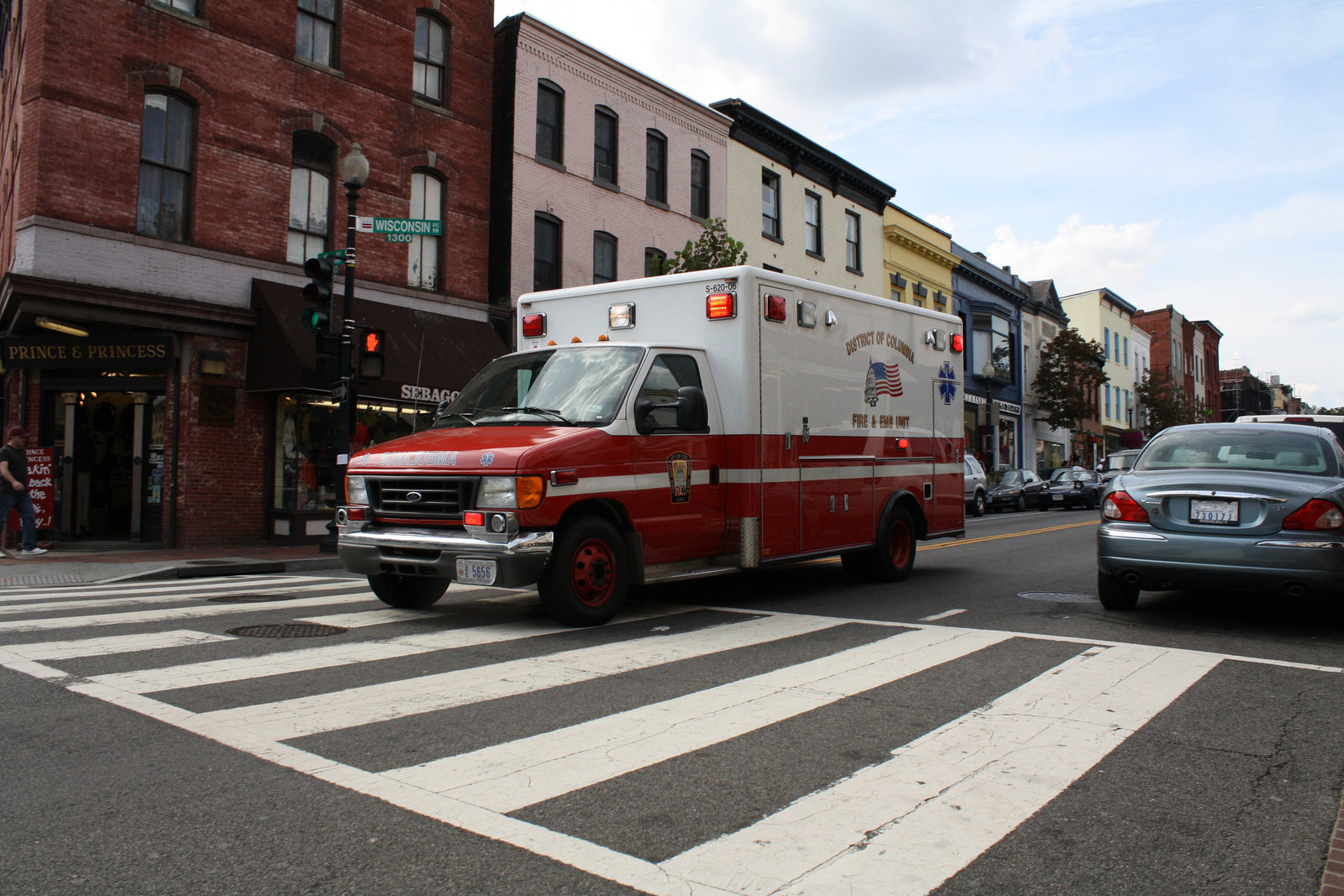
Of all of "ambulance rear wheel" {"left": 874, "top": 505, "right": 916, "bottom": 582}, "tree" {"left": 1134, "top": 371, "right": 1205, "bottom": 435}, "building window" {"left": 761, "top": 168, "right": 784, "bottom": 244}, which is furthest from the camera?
"tree" {"left": 1134, "top": 371, "right": 1205, "bottom": 435}

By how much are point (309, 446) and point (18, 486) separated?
4617 mm

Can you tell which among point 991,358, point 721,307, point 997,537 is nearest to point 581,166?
point 997,537

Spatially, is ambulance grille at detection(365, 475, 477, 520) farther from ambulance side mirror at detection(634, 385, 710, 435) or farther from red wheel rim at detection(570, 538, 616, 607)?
ambulance side mirror at detection(634, 385, 710, 435)

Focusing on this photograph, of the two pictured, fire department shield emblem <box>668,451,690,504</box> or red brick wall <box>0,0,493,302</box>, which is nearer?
fire department shield emblem <box>668,451,690,504</box>

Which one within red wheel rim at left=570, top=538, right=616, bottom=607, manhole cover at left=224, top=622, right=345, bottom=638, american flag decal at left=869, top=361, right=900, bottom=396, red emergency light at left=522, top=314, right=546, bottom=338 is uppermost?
red emergency light at left=522, top=314, right=546, bottom=338

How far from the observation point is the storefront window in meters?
17.0

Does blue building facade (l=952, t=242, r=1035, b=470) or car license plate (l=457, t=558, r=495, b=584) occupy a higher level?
blue building facade (l=952, t=242, r=1035, b=470)

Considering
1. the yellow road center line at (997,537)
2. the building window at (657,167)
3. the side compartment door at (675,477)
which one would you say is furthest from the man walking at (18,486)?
the building window at (657,167)

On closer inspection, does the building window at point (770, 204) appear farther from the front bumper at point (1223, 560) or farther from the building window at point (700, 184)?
the front bumper at point (1223, 560)

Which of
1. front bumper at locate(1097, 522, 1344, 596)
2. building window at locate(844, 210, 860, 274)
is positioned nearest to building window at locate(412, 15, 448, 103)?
front bumper at locate(1097, 522, 1344, 596)

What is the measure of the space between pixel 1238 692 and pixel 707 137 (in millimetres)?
23497

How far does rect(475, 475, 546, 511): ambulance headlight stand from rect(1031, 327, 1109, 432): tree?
4534 cm

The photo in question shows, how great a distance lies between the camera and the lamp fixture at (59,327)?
49.8 feet

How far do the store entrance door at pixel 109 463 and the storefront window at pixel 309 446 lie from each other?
1.81m
